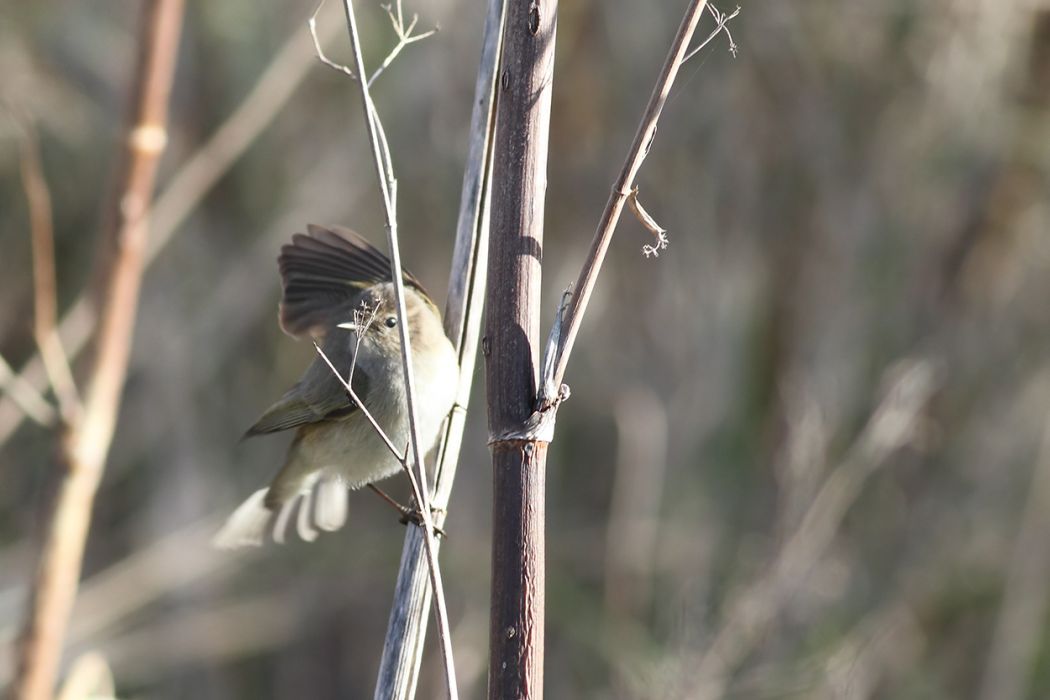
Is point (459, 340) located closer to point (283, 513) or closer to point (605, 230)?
point (605, 230)

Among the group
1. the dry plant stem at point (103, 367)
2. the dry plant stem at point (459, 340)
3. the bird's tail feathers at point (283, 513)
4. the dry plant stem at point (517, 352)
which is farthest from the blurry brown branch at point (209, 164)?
the dry plant stem at point (517, 352)

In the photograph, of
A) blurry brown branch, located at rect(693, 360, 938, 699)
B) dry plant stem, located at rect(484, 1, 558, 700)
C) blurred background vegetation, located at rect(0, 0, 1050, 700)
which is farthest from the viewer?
blurred background vegetation, located at rect(0, 0, 1050, 700)

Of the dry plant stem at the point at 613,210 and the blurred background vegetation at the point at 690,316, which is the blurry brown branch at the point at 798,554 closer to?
the blurred background vegetation at the point at 690,316

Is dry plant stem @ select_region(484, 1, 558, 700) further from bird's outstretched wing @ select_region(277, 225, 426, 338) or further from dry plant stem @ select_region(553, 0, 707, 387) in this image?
bird's outstretched wing @ select_region(277, 225, 426, 338)

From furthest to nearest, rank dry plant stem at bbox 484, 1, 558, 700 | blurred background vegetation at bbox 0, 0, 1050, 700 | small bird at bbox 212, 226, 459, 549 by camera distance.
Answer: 1. blurred background vegetation at bbox 0, 0, 1050, 700
2. small bird at bbox 212, 226, 459, 549
3. dry plant stem at bbox 484, 1, 558, 700

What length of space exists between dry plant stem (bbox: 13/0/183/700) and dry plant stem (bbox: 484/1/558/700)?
3.91 feet

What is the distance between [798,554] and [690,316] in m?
1.35

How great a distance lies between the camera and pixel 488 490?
4273 millimetres

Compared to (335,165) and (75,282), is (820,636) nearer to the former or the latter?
(335,165)

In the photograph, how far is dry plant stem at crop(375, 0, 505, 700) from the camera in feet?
4.49

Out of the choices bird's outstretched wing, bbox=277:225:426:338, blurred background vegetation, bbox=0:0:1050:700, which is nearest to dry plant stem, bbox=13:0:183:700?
bird's outstretched wing, bbox=277:225:426:338

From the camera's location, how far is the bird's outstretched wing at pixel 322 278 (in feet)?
7.75

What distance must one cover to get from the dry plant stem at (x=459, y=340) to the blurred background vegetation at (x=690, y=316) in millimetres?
2333

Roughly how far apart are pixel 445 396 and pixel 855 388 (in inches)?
111
